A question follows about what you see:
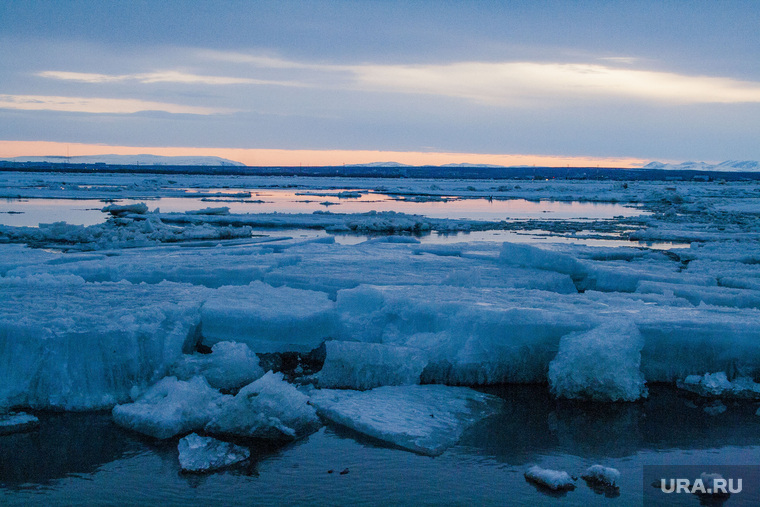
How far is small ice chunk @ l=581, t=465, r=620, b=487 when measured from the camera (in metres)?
3.15

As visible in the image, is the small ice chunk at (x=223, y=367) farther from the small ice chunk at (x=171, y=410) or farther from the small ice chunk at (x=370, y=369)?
the small ice chunk at (x=370, y=369)

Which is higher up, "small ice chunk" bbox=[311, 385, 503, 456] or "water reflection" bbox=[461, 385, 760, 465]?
"small ice chunk" bbox=[311, 385, 503, 456]

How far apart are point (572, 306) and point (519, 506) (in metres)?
2.36

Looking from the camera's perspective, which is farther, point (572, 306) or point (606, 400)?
point (572, 306)

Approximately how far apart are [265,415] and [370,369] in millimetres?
926

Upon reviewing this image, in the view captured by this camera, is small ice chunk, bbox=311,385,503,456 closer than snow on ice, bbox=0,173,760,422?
Yes

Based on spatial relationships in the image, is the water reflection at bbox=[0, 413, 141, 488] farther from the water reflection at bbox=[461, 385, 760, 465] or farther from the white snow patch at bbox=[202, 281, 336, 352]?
the water reflection at bbox=[461, 385, 760, 465]

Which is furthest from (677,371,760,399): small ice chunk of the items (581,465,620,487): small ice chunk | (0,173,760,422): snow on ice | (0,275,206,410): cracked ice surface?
(0,275,206,410): cracked ice surface

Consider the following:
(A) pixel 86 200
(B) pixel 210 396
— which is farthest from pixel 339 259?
(A) pixel 86 200

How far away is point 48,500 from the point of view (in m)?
2.97

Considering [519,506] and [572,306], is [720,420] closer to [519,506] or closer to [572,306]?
[572,306]

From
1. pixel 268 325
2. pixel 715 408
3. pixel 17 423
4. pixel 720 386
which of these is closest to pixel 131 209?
pixel 268 325

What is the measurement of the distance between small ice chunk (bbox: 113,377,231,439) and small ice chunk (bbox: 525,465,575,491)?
184 centimetres

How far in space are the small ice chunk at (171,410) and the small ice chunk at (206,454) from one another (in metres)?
0.15
